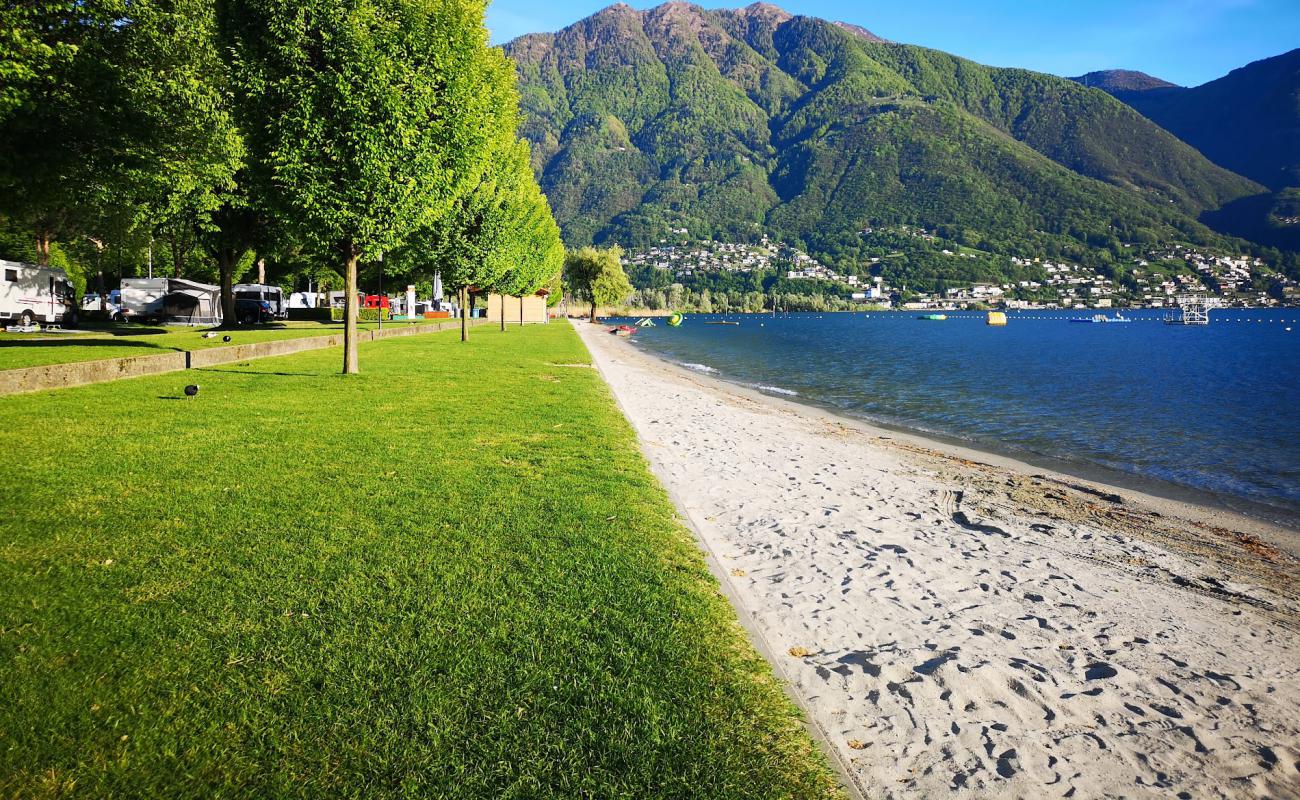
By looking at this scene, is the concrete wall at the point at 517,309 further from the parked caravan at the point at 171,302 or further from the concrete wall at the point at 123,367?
the concrete wall at the point at 123,367

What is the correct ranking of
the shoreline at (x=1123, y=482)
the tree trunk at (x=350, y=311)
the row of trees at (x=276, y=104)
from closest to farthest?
the shoreline at (x=1123, y=482) → the row of trees at (x=276, y=104) → the tree trunk at (x=350, y=311)

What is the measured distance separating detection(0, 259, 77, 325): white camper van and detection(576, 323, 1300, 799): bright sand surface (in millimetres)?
34096

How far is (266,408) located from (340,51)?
1015cm

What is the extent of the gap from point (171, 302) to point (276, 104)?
1235 inches

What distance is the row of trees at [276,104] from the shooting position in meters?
16.4

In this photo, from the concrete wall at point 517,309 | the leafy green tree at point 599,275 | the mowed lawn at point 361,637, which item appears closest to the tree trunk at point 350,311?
the mowed lawn at point 361,637

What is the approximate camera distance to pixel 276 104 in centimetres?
1731

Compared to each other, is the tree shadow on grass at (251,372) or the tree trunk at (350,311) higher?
the tree trunk at (350,311)

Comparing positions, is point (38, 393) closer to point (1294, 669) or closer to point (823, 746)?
point (823, 746)

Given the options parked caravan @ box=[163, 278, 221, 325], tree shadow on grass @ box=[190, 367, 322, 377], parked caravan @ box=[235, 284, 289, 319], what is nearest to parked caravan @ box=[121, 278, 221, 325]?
parked caravan @ box=[163, 278, 221, 325]

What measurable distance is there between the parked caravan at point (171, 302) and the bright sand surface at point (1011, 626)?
137 ft

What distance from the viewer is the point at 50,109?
16.6 meters

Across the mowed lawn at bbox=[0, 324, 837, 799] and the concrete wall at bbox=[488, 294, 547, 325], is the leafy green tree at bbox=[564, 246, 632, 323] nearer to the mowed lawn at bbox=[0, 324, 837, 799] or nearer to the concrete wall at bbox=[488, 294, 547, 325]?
the concrete wall at bbox=[488, 294, 547, 325]

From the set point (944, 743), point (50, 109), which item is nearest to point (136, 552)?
point (944, 743)
